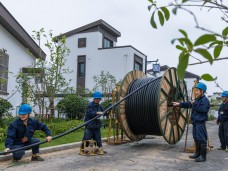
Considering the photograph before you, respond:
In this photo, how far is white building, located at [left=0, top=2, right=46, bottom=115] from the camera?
13680 mm

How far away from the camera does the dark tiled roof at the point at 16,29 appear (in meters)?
13.5

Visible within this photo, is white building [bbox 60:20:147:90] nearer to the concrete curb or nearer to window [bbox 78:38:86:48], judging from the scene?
window [bbox 78:38:86:48]

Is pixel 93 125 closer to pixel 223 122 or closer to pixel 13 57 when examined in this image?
pixel 223 122

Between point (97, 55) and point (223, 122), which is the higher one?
point (97, 55)

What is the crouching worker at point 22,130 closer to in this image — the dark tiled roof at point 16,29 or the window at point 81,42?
the dark tiled roof at point 16,29

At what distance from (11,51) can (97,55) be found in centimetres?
1407

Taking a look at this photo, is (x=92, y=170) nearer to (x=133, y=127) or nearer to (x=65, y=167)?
(x=65, y=167)

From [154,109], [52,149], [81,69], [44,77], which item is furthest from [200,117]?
[81,69]

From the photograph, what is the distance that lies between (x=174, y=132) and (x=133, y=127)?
1.10 metres

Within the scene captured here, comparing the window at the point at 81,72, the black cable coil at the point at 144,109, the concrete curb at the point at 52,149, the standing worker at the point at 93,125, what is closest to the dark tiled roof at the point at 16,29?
the concrete curb at the point at 52,149

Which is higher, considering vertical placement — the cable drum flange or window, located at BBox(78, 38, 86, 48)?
window, located at BBox(78, 38, 86, 48)

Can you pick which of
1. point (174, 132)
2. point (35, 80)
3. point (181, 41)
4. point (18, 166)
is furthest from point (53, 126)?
point (181, 41)

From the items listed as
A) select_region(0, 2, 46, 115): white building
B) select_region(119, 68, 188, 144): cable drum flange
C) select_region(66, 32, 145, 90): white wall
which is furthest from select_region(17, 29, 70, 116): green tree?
select_region(66, 32, 145, 90): white wall

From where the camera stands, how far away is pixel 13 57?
14945mm
